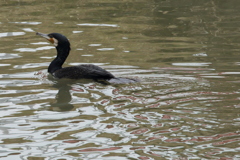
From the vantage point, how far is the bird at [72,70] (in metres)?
10.0

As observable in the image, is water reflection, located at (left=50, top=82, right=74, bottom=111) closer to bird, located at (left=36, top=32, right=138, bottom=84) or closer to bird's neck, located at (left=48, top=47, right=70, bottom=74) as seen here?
bird, located at (left=36, top=32, right=138, bottom=84)

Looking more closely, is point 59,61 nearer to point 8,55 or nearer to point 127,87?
point 8,55

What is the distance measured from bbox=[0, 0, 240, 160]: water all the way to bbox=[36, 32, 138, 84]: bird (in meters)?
0.16

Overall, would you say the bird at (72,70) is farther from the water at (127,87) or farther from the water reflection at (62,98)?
the water reflection at (62,98)

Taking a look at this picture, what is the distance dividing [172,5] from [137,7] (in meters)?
1.09

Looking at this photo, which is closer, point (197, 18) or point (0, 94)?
point (0, 94)

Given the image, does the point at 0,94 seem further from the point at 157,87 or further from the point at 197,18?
the point at 197,18

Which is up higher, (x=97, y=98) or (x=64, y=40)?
(x=64, y=40)

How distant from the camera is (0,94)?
30.8 feet

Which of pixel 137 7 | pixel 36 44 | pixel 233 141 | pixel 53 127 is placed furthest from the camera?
pixel 137 7

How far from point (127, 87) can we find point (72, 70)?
1.39m

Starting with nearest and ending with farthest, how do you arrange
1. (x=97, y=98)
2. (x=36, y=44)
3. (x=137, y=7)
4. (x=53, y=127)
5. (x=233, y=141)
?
1. (x=233, y=141)
2. (x=53, y=127)
3. (x=97, y=98)
4. (x=36, y=44)
5. (x=137, y=7)

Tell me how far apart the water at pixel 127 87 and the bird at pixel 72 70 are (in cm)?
16

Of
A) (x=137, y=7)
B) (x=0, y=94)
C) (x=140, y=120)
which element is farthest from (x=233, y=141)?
(x=137, y=7)
